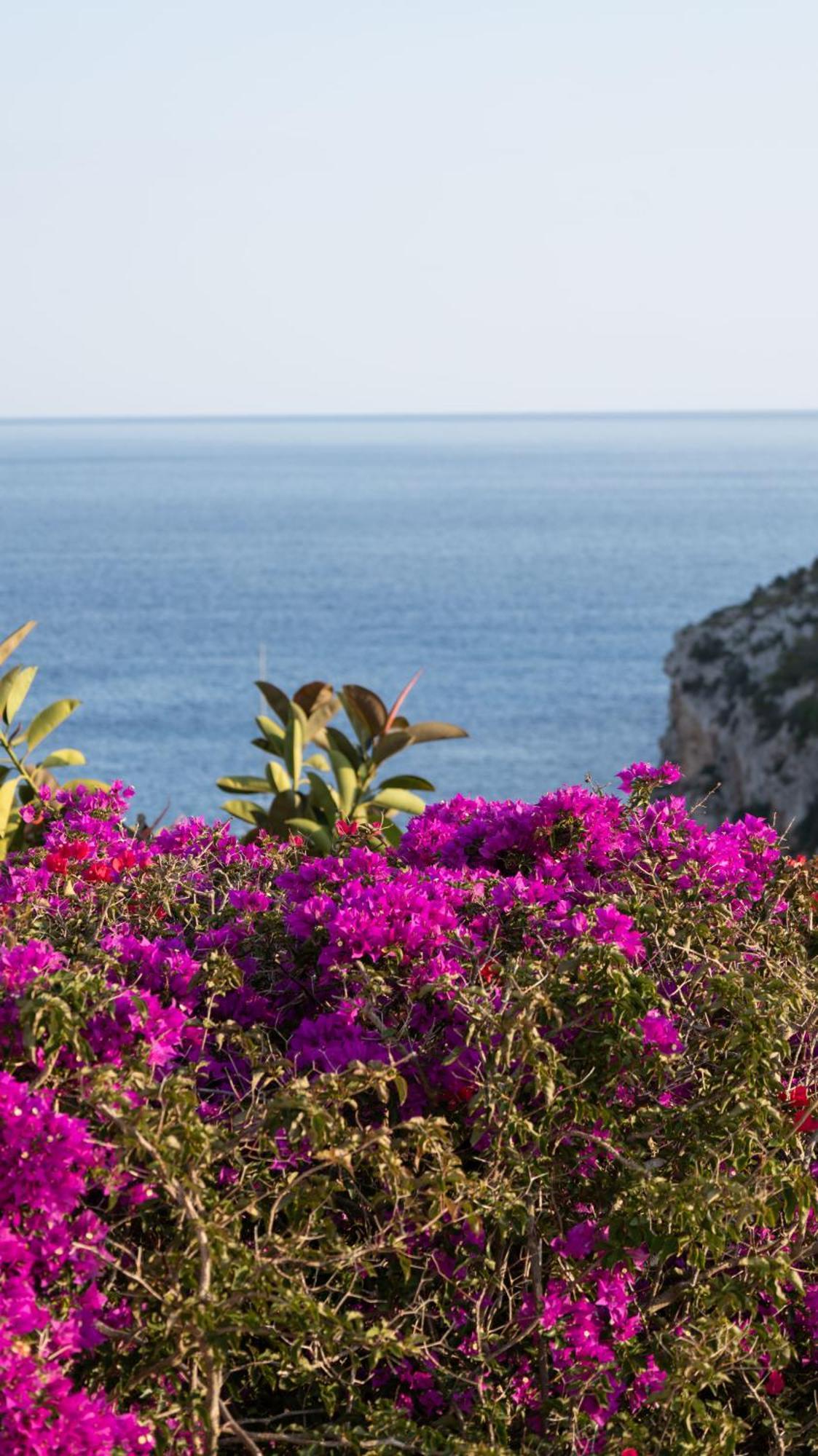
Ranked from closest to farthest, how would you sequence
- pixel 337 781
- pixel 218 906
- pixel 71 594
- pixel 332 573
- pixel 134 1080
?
pixel 134 1080 < pixel 218 906 < pixel 337 781 < pixel 71 594 < pixel 332 573

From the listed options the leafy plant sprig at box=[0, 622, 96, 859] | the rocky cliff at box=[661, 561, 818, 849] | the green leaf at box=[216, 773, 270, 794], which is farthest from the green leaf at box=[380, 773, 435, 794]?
the rocky cliff at box=[661, 561, 818, 849]

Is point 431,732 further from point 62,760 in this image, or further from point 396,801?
point 62,760

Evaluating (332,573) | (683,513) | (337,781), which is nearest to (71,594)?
(332,573)

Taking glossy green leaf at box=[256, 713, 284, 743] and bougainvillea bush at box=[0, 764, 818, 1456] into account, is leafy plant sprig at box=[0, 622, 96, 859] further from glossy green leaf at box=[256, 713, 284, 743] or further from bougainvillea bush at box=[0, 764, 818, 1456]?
bougainvillea bush at box=[0, 764, 818, 1456]

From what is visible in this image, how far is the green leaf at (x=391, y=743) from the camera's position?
5.48 m

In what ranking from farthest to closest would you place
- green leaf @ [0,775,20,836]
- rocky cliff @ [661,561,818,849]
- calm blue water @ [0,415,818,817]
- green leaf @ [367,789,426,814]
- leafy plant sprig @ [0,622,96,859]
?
calm blue water @ [0,415,818,817], rocky cliff @ [661,561,818,849], green leaf @ [367,789,426,814], leafy plant sprig @ [0,622,96,859], green leaf @ [0,775,20,836]

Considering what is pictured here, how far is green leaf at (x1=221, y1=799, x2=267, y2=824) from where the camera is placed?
18.0ft

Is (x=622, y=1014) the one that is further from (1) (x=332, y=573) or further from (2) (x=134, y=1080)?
(1) (x=332, y=573)

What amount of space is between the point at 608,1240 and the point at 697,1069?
402 mm

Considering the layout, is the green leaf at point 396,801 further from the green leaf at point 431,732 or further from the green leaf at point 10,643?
the green leaf at point 10,643

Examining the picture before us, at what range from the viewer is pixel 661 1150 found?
2.88 metres

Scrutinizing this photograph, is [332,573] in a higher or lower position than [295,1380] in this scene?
lower

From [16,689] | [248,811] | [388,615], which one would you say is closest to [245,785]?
[248,811]

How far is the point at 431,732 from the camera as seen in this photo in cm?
565
